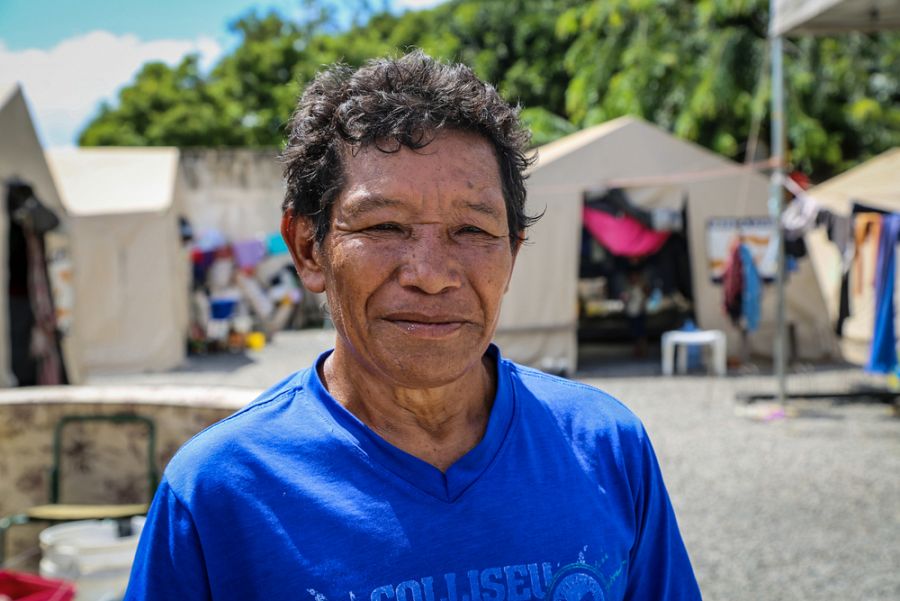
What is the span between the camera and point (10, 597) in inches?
112

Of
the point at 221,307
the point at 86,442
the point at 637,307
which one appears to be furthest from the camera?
the point at 221,307

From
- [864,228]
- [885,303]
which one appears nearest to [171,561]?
[885,303]

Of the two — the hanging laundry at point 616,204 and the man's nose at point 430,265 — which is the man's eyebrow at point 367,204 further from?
the hanging laundry at point 616,204

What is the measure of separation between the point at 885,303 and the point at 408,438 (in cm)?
776

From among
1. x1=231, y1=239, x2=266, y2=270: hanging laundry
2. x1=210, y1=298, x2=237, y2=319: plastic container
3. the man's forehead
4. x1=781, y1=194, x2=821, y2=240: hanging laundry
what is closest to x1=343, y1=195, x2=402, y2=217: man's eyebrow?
the man's forehead

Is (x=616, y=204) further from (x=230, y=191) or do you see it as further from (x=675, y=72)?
(x=230, y=191)

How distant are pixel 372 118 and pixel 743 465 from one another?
5833 mm

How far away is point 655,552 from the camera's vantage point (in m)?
1.35

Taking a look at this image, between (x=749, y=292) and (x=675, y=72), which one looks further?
(x=675, y=72)

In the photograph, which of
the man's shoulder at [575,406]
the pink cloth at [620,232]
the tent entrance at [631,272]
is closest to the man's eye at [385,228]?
the man's shoulder at [575,406]

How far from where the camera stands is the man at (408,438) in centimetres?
113

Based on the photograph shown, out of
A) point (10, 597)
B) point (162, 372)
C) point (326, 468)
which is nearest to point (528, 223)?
point (326, 468)

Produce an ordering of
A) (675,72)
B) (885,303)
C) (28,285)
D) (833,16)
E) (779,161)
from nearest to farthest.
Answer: (833,16) < (28,285) < (779,161) < (885,303) < (675,72)

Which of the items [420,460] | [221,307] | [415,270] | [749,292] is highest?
[415,270]
